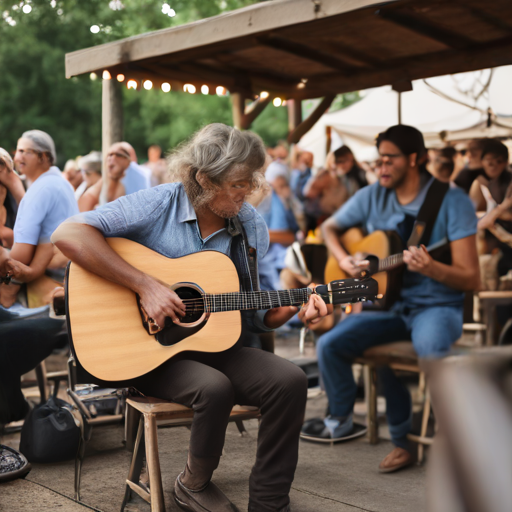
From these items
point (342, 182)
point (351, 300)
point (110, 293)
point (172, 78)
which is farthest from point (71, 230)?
point (342, 182)

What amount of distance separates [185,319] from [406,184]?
1844 mm

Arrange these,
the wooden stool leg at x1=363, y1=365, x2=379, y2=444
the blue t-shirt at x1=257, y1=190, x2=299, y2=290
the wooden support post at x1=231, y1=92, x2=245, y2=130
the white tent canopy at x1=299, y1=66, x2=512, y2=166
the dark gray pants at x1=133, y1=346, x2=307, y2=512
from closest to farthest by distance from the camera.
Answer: the dark gray pants at x1=133, y1=346, x2=307, y2=512, the wooden stool leg at x1=363, y1=365, x2=379, y2=444, the wooden support post at x1=231, y1=92, x2=245, y2=130, the white tent canopy at x1=299, y1=66, x2=512, y2=166, the blue t-shirt at x1=257, y1=190, x2=299, y2=290

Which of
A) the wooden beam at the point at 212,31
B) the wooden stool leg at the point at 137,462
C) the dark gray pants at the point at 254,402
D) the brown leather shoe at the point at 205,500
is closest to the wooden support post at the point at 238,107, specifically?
the wooden beam at the point at 212,31

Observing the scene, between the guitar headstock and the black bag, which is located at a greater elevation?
the guitar headstock

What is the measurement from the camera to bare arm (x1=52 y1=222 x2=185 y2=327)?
8.52 ft

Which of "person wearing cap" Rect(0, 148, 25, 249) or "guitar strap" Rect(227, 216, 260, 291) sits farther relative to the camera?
"person wearing cap" Rect(0, 148, 25, 249)

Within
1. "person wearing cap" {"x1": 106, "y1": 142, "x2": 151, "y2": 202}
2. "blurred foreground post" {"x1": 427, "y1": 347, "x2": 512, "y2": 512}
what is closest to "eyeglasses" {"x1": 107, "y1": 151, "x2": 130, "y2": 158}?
"person wearing cap" {"x1": 106, "y1": 142, "x2": 151, "y2": 202}

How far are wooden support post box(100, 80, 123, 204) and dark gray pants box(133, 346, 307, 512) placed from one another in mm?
2812

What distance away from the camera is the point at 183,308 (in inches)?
104

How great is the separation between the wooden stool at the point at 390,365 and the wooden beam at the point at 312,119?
2484 mm

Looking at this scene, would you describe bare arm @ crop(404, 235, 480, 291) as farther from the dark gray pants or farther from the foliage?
the foliage

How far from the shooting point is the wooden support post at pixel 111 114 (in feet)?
16.7

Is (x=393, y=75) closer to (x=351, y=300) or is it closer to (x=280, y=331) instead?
(x=351, y=300)

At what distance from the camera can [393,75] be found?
4.71 m
